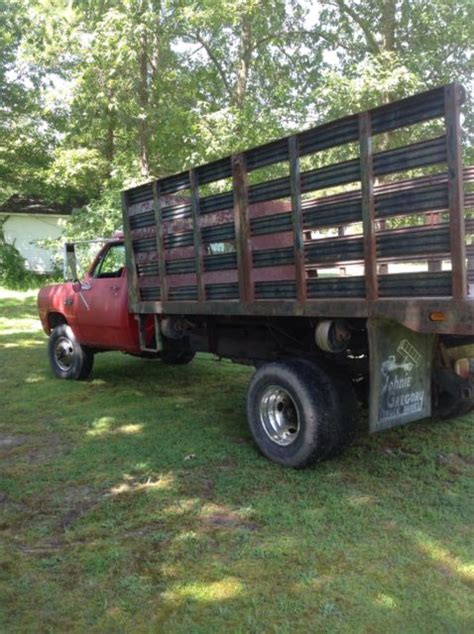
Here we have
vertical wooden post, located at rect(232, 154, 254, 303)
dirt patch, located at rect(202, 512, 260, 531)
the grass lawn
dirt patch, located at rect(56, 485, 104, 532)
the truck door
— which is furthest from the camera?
the truck door

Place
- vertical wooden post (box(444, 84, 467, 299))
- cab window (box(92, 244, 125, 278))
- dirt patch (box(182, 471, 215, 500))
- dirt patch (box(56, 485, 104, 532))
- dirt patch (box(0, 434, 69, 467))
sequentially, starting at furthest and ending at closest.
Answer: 1. cab window (box(92, 244, 125, 278))
2. dirt patch (box(0, 434, 69, 467))
3. dirt patch (box(182, 471, 215, 500))
4. dirt patch (box(56, 485, 104, 532))
5. vertical wooden post (box(444, 84, 467, 299))

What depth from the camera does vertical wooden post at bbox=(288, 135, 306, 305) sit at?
13.2 feet

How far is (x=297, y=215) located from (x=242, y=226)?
57cm

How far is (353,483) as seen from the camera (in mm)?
4125

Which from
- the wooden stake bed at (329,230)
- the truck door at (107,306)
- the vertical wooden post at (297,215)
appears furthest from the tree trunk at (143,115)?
the vertical wooden post at (297,215)

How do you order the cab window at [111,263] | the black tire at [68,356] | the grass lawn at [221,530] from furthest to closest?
the black tire at [68,356] → the cab window at [111,263] → the grass lawn at [221,530]

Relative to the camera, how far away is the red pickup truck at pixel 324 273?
10.9ft

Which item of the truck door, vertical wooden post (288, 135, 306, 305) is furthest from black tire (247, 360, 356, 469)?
the truck door

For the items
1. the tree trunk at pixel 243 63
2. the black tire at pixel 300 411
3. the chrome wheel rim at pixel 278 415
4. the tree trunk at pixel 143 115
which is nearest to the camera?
the black tire at pixel 300 411

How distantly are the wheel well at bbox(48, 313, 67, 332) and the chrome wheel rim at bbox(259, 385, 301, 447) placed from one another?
4085mm

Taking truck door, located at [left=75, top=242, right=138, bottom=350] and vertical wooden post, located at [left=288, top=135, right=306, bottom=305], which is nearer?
vertical wooden post, located at [left=288, top=135, right=306, bottom=305]

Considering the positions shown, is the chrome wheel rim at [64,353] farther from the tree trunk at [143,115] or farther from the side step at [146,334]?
the tree trunk at [143,115]

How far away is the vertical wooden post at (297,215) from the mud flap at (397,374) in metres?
0.60

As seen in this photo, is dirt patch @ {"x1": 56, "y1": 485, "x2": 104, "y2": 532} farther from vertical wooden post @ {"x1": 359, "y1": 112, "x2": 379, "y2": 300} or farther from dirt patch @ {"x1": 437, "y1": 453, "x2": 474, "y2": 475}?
dirt patch @ {"x1": 437, "y1": 453, "x2": 474, "y2": 475}
